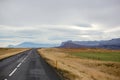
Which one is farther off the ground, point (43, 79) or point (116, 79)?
point (43, 79)

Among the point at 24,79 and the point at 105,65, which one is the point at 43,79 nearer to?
the point at 24,79

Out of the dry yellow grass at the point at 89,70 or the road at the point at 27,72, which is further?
the dry yellow grass at the point at 89,70

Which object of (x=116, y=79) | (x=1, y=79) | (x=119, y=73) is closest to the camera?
(x=1, y=79)

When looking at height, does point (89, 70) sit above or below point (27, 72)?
below

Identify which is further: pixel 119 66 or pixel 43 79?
pixel 119 66

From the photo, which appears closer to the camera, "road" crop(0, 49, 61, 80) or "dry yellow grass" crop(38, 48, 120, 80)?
"road" crop(0, 49, 61, 80)

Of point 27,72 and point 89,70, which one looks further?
point 89,70

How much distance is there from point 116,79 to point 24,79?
15.7 metres

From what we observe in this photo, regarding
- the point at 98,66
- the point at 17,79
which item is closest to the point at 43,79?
the point at 17,79

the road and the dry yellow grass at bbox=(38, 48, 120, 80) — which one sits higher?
the road

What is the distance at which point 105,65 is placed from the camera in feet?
134

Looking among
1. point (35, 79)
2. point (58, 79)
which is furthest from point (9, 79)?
point (58, 79)

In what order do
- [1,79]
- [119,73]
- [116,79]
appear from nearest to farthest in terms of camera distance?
[1,79] < [116,79] < [119,73]

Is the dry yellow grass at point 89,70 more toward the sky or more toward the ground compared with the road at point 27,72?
more toward the ground
